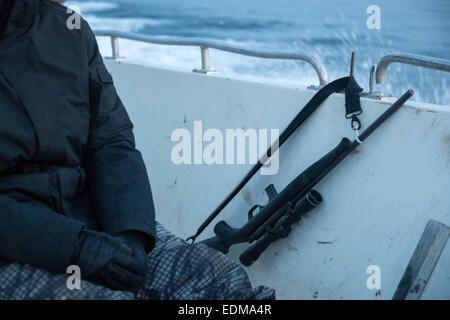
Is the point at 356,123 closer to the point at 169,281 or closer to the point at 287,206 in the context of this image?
the point at 287,206

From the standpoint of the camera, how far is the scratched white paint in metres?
1.33

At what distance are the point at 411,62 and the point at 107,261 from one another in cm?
79

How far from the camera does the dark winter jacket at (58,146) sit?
1027mm

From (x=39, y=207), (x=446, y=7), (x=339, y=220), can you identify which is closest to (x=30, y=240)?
(x=39, y=207)

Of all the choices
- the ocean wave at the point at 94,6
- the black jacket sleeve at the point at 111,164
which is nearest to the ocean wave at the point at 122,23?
the ocean wave at the point at 94,6

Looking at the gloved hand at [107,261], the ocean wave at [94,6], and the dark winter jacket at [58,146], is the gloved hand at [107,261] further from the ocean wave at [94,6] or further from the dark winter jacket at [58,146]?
the ocean wave at [94,6]

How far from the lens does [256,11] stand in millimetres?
6941

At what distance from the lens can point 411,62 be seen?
4.51ft

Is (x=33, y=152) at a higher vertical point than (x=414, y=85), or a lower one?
higher

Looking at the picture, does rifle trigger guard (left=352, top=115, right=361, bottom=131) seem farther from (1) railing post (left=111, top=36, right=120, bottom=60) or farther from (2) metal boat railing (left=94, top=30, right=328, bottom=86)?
(1) railing post (left=111, top=36, right=120, bottom=60)

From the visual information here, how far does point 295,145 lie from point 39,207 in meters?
0.75

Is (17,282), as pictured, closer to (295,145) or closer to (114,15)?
(295,145)

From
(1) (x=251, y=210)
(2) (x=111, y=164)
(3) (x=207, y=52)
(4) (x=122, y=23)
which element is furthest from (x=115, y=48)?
(4) (x=122, y=23)

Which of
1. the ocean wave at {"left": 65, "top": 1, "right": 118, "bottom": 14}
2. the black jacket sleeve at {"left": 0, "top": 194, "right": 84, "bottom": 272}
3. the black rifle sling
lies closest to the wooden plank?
the black rifle sling
